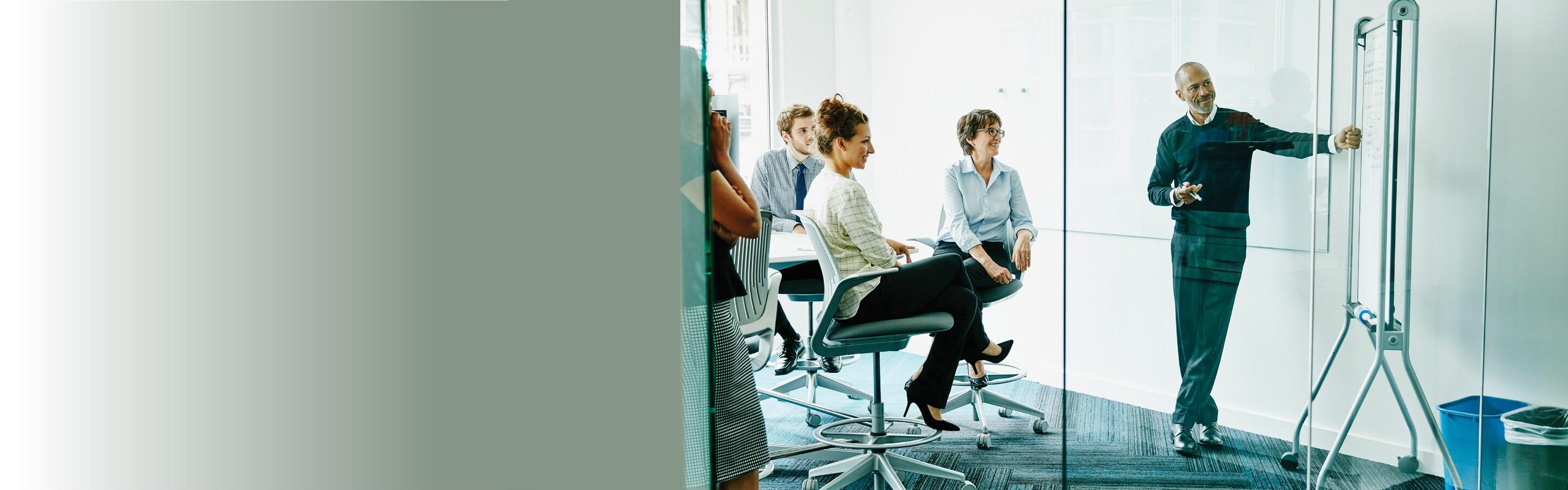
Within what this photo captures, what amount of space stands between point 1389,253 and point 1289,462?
0.52 m

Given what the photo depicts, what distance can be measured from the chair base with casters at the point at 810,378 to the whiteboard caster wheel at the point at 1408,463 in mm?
1640

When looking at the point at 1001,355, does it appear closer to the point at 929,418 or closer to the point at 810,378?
the point at 929,418

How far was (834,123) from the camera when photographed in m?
2.96

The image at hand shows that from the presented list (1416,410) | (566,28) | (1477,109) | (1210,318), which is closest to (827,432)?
(1210,318)

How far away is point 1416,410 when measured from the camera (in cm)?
235

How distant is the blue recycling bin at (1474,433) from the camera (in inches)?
91.7

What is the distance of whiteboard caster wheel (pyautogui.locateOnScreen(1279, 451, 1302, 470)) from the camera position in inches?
93.2

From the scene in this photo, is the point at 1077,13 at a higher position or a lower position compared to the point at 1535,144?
higher

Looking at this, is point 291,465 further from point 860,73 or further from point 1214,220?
point 860,73

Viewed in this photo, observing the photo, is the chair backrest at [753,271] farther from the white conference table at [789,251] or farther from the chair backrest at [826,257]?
the chair backrest at [826,257]

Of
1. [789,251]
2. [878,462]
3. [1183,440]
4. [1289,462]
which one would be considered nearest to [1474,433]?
[1289,462]

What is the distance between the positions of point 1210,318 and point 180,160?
2227mm

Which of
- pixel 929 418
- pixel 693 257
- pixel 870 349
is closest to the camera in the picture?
pixel 693 257

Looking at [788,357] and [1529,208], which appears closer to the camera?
[1529,208]
